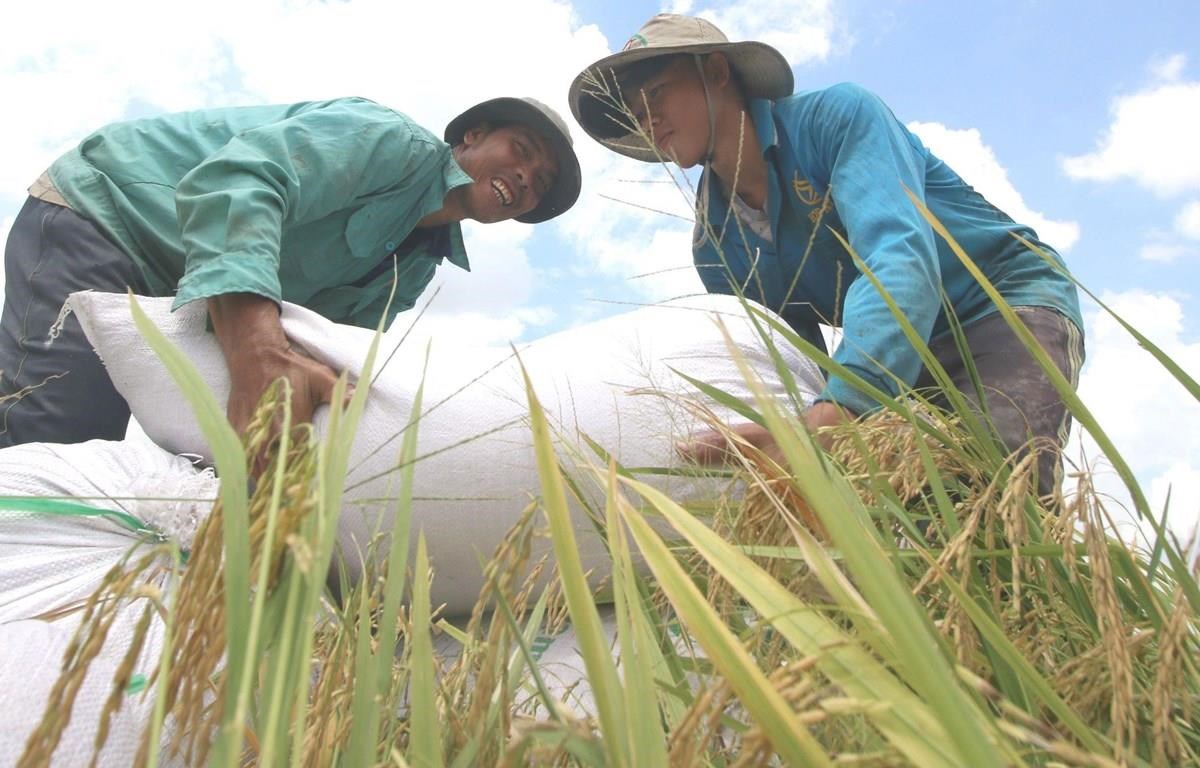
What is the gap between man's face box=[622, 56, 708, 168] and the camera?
1.70 m

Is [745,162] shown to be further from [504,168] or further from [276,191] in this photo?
[276,191]

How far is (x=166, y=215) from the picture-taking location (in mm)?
1759

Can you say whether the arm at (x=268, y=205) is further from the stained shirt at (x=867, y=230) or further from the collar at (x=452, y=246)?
the stained shirt at (x=867, y=230)

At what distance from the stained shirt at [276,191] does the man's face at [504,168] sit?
5.3 inches

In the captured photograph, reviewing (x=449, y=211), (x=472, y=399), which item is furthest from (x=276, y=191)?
(x=449, y=211)

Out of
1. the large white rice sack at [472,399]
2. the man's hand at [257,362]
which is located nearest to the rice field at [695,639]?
the large white rice sack at [472,399]

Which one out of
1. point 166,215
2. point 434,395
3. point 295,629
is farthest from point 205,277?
point 295,629

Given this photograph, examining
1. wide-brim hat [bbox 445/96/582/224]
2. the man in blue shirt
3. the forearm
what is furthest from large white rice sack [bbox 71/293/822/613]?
wide-brim hat [bbox 445/96/582/224]

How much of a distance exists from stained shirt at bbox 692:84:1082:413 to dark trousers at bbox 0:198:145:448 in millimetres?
1098

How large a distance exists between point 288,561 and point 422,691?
10cm

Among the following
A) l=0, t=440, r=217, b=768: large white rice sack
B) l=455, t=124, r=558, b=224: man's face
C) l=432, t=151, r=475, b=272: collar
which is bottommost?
l=0, t=440, r=217, b=768: large white rice sack

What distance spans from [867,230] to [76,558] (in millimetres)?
1090

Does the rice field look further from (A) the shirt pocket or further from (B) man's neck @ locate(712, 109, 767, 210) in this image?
(A) the shirt pocket

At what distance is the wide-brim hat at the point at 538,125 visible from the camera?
216 cm
